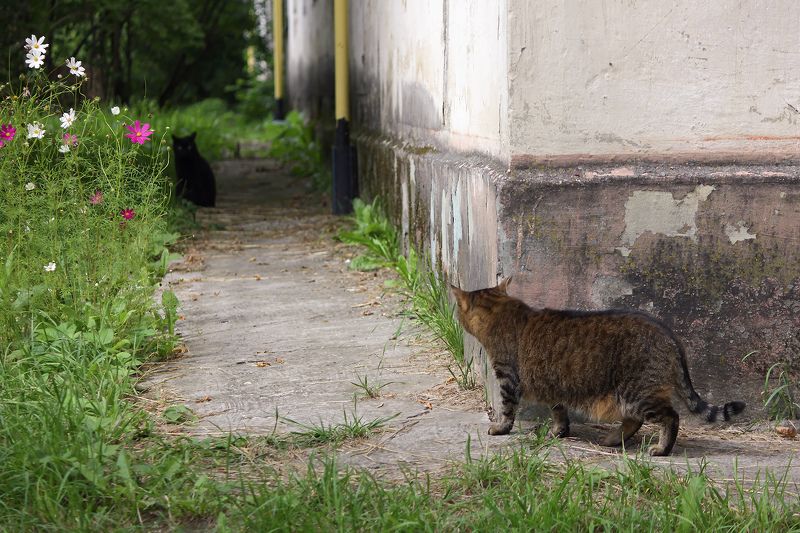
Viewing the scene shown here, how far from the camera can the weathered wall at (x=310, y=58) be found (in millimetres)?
12500

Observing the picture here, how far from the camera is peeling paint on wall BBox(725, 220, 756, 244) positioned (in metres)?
3.93

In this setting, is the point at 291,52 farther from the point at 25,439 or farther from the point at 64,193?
the point at 25,439

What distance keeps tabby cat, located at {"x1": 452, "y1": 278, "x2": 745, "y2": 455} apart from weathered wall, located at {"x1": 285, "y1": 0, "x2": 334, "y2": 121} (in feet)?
26.5

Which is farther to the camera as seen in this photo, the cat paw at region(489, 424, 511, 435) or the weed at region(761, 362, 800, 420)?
the weed at region(761, 362, 800, 420)

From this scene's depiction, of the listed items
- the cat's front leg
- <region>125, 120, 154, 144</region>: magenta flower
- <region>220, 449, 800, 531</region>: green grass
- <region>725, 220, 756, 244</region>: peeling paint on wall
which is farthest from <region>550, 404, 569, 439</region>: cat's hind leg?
<region>125, 120, 154, 144</region>: magenta flower

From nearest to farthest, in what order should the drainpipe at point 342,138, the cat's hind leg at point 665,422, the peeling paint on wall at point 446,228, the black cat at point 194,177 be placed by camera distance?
1. the cat's hind leg at point 665,422
2. the peeling paint on wall at point 446,228
3. the drainpipe at point 342,138
4. the black cat at point 194,177

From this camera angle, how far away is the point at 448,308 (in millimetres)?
4902

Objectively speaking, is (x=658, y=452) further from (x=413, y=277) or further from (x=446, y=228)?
(x=413, y=277)

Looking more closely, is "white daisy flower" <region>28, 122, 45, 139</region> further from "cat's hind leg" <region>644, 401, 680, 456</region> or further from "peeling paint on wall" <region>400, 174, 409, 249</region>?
"cat's hind leg" <region>644, 401, 680, 456</region>

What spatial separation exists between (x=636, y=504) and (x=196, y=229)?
618 centimetres

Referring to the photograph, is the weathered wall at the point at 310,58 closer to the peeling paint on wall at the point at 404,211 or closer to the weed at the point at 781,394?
the peeling paint on wall at the point at 404,211

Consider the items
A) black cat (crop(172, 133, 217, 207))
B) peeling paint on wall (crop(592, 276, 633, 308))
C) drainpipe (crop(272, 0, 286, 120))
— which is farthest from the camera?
drainpipe (crop(272, 0, 286, 120))

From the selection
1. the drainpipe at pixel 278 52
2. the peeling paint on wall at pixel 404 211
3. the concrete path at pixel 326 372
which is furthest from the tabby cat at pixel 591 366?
the drainpipe at pixel 278 52

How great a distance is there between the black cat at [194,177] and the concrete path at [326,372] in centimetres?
224
